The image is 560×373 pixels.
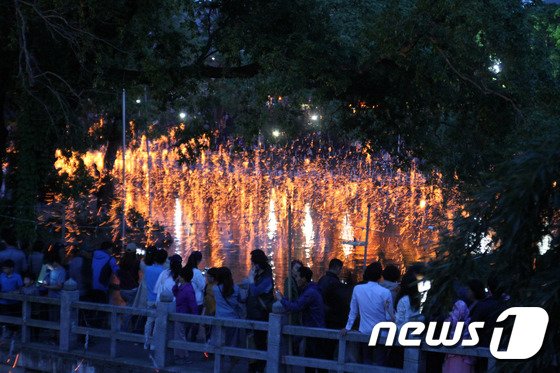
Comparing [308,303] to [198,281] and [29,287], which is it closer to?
[198,281]

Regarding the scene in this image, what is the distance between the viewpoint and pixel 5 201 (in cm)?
1939

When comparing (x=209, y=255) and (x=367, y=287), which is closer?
(x=367, y=287)

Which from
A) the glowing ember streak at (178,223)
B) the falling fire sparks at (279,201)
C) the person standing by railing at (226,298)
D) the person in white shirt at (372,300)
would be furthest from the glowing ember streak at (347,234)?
the person in white shirt at (372,300)

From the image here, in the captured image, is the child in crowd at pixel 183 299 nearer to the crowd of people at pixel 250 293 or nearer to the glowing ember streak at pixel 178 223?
the crowd of people at pixel 250 293

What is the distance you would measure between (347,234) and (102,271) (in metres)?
25.4

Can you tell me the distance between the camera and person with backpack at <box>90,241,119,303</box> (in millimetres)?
14539

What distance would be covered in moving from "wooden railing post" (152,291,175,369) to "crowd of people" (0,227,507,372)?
7 centimetres

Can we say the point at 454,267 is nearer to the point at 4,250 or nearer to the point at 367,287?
the point at 367,287

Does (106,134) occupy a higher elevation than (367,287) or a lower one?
higher

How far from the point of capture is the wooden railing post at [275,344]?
457 inches

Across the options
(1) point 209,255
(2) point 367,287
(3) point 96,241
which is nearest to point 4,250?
(2) point 367,287

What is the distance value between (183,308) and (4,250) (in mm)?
4046

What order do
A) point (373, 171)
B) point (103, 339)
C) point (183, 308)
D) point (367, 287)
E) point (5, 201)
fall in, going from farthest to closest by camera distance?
point (373, 171) → point (5, 201) → point (103, 339) → point (183, 308) → point (367, 287)

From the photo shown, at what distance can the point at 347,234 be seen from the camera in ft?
129
